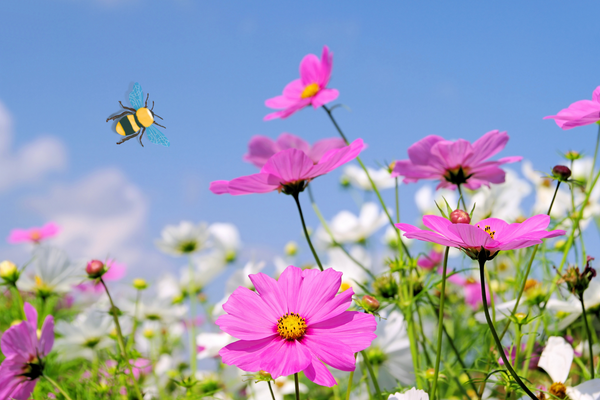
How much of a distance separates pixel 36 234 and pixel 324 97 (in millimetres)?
1263

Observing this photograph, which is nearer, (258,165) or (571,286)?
(571,286)

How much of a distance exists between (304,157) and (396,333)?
41 centimetres

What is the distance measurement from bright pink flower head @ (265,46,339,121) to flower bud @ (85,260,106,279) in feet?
1.08

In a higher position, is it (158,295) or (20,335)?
(158,295)

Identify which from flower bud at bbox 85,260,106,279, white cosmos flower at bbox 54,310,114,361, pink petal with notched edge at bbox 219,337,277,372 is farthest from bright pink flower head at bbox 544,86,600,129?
white cosmos flower at bbox 54,310,114,361

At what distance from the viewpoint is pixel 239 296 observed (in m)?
0.43

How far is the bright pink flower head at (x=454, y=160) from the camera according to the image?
62cm

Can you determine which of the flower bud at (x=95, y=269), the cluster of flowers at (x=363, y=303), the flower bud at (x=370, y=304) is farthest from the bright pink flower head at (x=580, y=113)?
the flower bud at (x=95, y=269)

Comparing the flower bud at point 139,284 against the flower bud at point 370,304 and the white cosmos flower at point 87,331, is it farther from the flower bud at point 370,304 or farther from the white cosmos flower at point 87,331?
the flower bud at point 370,304

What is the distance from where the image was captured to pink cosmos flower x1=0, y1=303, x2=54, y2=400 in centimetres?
59

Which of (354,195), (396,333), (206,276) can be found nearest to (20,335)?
(396,333)

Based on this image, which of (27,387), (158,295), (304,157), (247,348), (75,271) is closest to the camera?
(247,348)

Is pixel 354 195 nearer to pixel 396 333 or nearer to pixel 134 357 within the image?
pixel 396 333

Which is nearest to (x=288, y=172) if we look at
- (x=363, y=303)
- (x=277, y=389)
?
(x=363, y=303)
